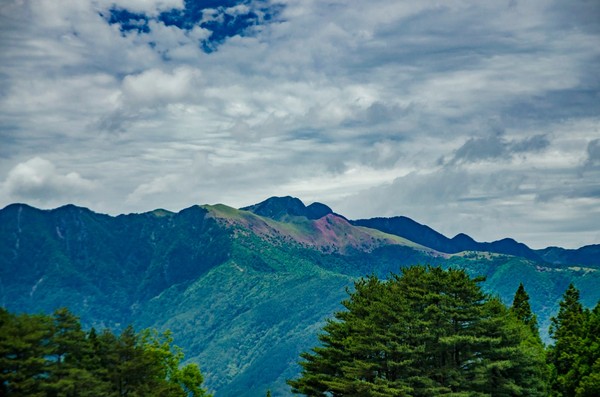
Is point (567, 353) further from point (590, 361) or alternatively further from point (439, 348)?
point (439, 348)

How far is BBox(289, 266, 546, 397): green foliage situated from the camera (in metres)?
62.6

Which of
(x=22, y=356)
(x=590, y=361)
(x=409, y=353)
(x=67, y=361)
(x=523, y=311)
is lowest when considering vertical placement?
(x=590, y=361)

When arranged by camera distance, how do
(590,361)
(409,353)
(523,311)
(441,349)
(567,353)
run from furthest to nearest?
(523,311) < (567,353) < (590,361) < (409,353) < (441,349)

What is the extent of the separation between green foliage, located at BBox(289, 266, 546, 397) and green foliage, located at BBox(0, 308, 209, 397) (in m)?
18.6

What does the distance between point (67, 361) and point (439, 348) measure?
32.8 meters

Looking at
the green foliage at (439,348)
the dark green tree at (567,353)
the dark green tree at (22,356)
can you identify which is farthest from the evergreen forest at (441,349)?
the dark green tree at (22,356)

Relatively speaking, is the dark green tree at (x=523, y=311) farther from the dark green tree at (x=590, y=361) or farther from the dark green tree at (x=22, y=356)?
the dark green tree at (x=22, y=356)

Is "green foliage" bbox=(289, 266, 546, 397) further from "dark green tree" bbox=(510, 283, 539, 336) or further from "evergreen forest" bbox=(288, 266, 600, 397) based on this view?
"dark green tree" bbox=(510, 283, 539, 336)

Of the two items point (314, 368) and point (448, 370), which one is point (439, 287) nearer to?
point (448, 370)

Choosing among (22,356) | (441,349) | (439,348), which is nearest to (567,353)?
(441,349)

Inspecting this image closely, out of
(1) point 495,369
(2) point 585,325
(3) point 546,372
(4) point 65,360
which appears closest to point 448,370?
(1) point 495,369

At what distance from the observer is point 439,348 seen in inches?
2512

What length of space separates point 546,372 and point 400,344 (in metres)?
16.9

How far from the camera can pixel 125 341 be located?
64.4 m
